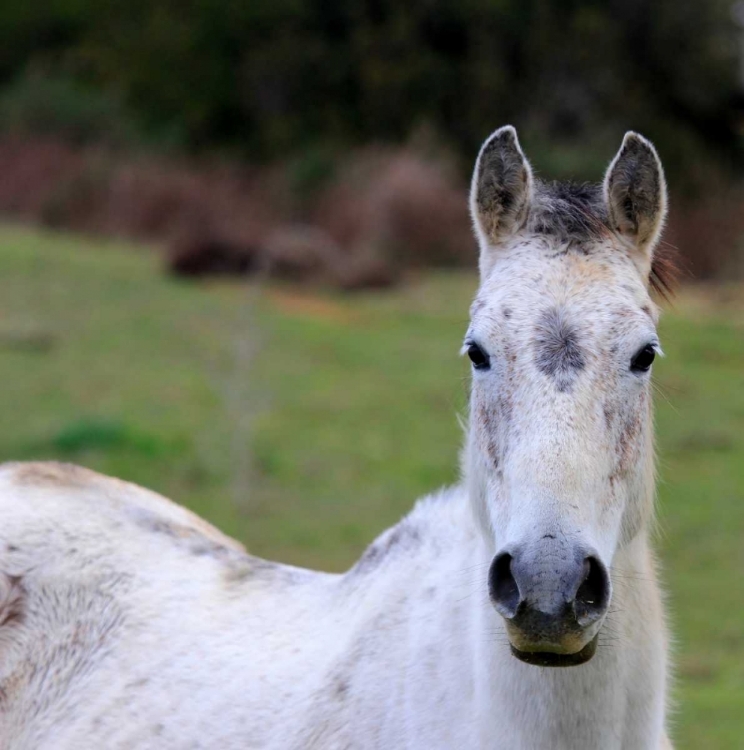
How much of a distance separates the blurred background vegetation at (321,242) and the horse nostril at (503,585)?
2.99ft

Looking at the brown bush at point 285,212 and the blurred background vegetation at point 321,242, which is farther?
the brown bush at point 285,212

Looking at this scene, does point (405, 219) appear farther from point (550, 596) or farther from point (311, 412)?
point (550, 596)

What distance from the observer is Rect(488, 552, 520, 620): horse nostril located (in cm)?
259

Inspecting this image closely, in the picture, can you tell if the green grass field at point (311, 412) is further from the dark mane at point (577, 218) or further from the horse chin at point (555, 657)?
the horse chin at point (555, 657)

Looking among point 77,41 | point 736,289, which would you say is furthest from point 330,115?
point 736,289

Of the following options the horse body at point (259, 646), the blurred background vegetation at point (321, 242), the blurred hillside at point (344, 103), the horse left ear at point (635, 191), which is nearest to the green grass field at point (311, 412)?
the blurred background vegetation at point (321, 242)

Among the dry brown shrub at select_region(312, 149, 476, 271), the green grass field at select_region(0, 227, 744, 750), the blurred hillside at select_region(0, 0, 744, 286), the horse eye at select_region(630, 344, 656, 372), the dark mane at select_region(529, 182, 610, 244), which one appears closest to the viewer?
the horse eye at select_region(630, 344, 656, 372)

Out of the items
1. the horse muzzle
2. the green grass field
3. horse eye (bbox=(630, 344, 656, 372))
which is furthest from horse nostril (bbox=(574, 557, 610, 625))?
the green grass field

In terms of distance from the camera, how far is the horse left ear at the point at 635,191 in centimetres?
321

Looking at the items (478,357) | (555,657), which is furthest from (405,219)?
(555,657)

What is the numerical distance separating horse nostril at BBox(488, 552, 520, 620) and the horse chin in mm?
114

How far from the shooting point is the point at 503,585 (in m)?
2.62

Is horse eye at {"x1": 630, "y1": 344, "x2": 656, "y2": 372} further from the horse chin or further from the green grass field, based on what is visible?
the green grass field

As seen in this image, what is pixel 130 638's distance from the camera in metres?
3.79
